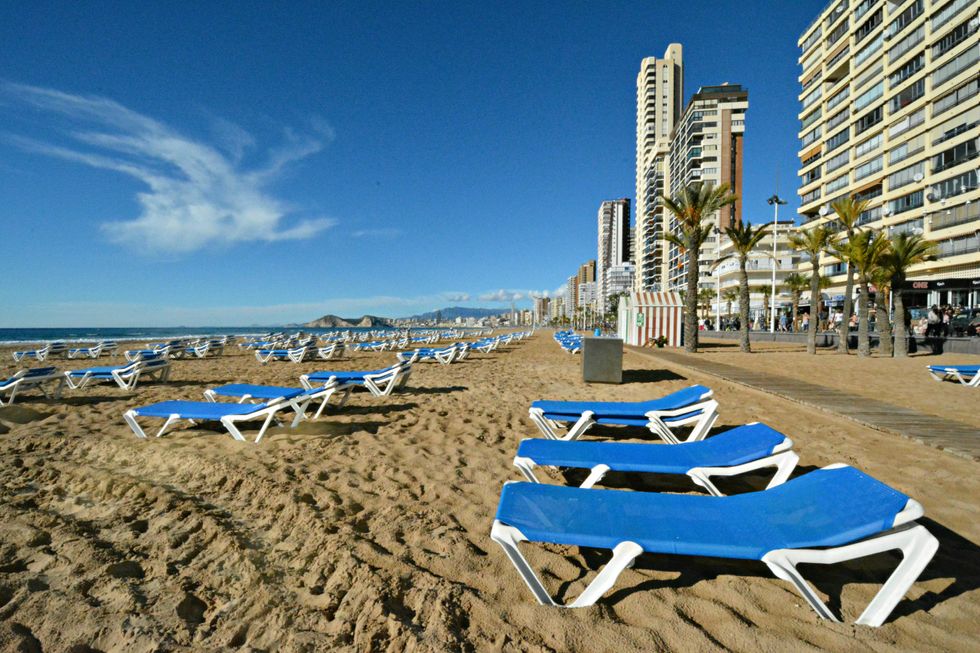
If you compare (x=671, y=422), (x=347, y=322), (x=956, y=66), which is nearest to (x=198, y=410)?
(x=671, y=422)

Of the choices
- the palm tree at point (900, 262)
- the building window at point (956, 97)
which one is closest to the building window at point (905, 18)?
the building window at point (956, 97)

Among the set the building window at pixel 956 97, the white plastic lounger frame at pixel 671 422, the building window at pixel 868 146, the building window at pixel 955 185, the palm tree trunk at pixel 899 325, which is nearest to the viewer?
the white plastic lounger frame at pixel 671 422

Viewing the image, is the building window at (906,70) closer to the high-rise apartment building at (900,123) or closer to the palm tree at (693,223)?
the high-rise apartment building at (900,123)

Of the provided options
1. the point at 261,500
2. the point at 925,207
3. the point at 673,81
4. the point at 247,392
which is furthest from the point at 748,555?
the point at 673,81

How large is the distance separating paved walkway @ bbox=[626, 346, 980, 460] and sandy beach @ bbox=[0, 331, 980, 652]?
0.25 m

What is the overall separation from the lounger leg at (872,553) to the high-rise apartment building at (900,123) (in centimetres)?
2885

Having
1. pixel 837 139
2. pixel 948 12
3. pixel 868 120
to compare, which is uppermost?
pixel 948 12

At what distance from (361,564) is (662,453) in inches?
90.7

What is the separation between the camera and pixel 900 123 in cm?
3372

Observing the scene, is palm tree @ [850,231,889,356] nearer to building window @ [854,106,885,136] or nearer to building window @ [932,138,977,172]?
building window @ [932,138,977,172]

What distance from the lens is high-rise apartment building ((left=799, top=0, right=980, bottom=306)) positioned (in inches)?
1136

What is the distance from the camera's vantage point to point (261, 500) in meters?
3.46

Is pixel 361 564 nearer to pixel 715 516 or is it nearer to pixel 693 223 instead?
pixel 715 516

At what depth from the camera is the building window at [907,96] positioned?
32.0 meters
